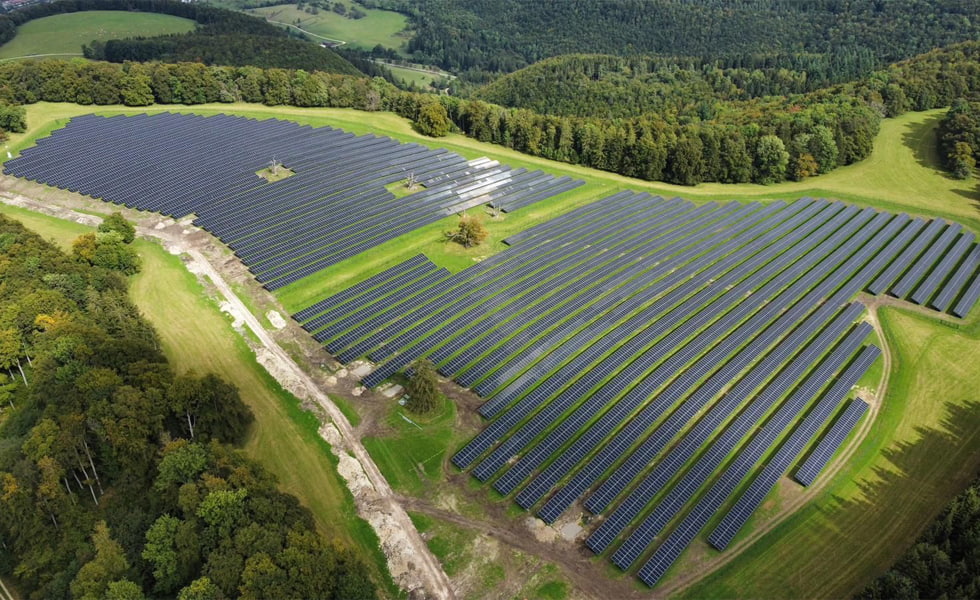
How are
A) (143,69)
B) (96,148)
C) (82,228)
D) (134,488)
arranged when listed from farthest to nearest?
(143,69)
(96,148)
(82,228)
(134,488)

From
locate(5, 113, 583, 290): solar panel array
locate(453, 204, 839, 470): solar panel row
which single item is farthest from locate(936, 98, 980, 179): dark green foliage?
locate(5, 113, 583, 290): solar panel array

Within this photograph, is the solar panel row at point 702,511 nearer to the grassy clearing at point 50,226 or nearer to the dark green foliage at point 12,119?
the grassy clearing at point 50,226

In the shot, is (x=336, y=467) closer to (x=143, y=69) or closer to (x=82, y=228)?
(x=82, y=228)

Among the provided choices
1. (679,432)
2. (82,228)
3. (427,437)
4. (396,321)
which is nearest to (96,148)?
(82,228)

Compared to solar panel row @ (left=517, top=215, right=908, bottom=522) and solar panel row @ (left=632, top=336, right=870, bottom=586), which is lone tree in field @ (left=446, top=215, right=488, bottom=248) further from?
solar panel row @ (left=632, top=336, right=870, bottom=586)

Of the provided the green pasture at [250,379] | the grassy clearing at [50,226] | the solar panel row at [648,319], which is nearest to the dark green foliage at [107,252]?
the green pasture at [250,379]

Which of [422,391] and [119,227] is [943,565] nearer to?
[422,391]

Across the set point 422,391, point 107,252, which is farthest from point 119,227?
point 422,391

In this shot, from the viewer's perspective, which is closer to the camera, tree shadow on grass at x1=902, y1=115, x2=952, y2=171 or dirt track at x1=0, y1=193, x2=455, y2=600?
dirt track at x1=0, y1=193, x2=455, y2=600
